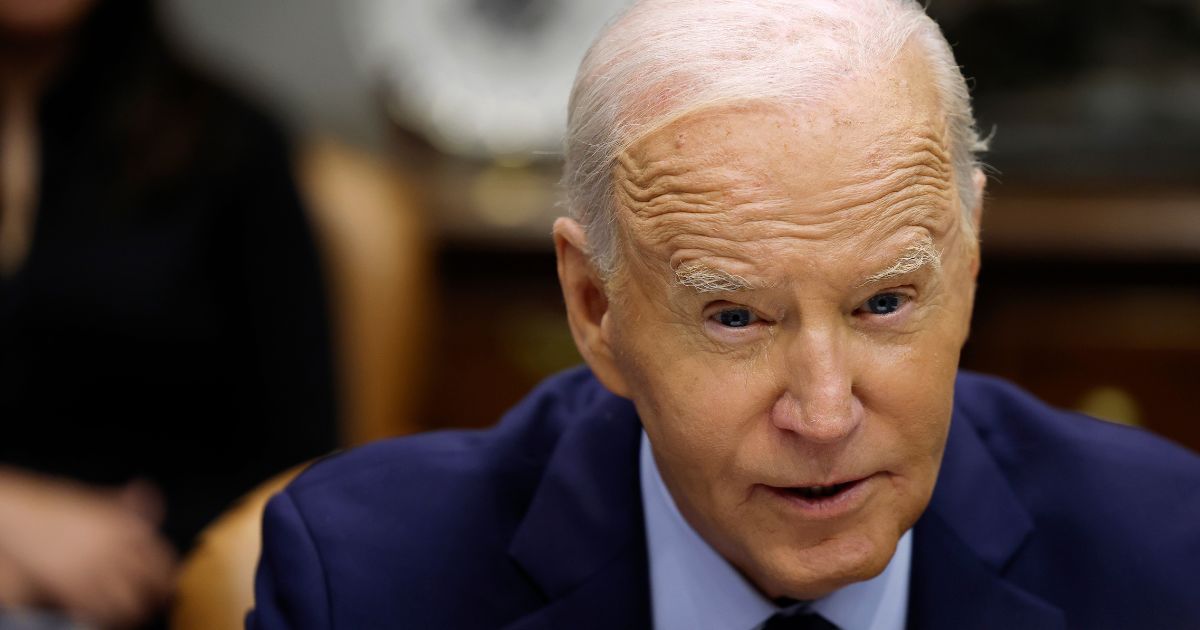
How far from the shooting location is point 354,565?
151cm

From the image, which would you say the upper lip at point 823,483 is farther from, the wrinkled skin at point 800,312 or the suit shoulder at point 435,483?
the suit shoulder at point 435,483

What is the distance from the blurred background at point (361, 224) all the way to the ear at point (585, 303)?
242 mm

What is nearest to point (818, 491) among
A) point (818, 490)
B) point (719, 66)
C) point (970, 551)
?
point (818, 490)

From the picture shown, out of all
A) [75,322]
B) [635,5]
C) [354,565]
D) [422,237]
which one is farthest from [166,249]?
[635,5]

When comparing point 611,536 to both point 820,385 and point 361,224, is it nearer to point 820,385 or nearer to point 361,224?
point 820,385

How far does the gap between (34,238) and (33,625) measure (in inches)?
30.8

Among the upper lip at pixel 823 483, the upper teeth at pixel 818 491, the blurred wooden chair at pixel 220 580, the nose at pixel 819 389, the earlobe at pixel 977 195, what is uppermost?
the earlobe at pixel 977 195

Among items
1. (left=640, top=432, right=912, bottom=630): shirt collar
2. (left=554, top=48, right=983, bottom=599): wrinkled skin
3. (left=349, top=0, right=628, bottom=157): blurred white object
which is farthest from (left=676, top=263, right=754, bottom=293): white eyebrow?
(left=349, top=0, right=628, bottom=157): blurred white object

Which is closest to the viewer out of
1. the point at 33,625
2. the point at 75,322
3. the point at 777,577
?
the point at 777,577

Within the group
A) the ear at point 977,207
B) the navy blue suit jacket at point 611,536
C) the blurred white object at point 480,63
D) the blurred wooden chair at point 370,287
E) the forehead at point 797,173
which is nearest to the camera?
the forehead at point 797,173

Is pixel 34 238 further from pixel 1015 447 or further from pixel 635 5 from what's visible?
pixel 1015 447

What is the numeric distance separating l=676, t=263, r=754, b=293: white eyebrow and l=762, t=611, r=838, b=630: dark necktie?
1.27 ft

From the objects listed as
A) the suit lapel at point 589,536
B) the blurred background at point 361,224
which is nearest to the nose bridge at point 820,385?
the suit lapel at point 589,536

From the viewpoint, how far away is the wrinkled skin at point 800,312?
1.22 metres
